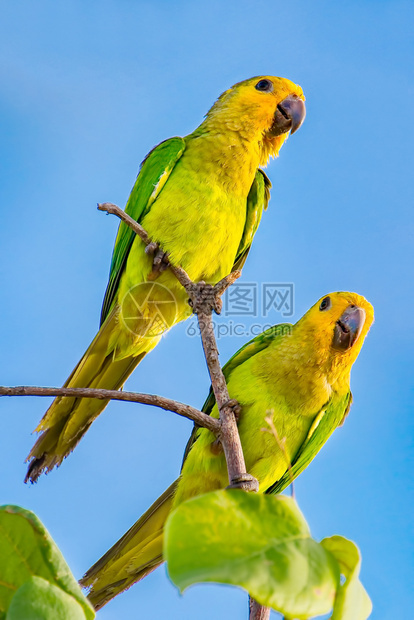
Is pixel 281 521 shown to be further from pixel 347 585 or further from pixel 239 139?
pixel 239 139

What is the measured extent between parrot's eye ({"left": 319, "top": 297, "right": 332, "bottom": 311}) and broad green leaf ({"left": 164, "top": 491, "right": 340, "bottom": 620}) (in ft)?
8.75

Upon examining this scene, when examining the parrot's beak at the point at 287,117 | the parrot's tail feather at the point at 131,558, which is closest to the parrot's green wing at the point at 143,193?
the parrot's beak at the point at 287,117

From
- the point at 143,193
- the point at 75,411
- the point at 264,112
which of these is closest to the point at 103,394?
the point at 75,411

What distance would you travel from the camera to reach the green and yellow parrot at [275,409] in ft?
9.89

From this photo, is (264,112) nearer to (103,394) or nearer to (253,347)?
(253,347)

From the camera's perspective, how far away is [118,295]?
3822mm

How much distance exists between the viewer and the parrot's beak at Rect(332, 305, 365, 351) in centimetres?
333

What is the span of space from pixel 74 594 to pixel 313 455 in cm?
267

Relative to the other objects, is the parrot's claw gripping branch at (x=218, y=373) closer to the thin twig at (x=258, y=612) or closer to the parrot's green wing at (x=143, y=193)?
the thin twig at (x=258, y=612)

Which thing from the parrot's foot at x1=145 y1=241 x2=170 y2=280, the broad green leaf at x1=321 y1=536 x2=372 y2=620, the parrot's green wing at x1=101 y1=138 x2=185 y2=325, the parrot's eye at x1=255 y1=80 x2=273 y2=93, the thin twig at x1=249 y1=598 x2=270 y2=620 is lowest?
the thin twig at x1=249 y1=598 x2=270 y2=620

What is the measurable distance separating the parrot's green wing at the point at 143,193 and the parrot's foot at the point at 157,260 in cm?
36

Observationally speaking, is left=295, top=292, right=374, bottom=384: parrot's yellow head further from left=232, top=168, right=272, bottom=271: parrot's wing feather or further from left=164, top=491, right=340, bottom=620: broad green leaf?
left=164, top=491, right=340, bottom=620: broad green leaf

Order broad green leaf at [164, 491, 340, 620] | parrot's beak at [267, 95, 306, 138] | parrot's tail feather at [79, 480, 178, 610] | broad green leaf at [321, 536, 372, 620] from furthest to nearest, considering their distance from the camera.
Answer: parrot's beak at [267, 95, 306, 138]
parrot's tail feather at [79, 480, 178, 610]
broad green leaf at [321, 536, 372, 620]
broad green leaf at [164, 491, 340, 620]

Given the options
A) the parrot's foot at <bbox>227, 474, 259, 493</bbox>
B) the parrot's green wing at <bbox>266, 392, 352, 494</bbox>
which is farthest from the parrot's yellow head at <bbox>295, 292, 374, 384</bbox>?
the parrot's foot at <bbox>227, 474, 259, 493</bbox>
